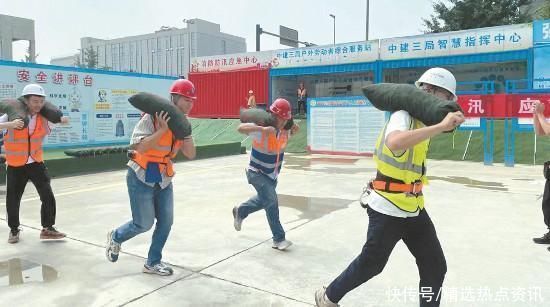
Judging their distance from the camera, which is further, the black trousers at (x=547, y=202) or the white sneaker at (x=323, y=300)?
the black trousers at (x=547, y=202)

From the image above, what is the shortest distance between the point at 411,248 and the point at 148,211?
2.06 m

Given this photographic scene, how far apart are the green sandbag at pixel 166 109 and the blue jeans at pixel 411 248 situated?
1524mm

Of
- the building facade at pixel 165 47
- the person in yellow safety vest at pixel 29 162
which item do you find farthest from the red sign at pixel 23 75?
the building facade at pixel 165 47

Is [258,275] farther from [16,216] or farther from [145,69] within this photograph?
[145,69]

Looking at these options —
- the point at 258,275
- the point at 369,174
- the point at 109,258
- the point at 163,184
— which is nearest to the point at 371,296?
the point at 258,275

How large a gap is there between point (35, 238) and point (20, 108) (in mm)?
1432

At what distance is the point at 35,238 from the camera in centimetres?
494

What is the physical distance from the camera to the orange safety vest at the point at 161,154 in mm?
3549

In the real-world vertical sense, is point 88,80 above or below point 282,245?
above

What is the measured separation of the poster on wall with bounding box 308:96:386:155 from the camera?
14.0 metres

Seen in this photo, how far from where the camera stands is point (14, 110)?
4473 millimetres

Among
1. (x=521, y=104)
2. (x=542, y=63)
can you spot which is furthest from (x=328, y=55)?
(x=521, y=104)

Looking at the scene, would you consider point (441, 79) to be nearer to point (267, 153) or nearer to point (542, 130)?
point (267, 153)

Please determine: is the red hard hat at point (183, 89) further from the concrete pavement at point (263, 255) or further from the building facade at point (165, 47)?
the building facade at point (165, 47)
